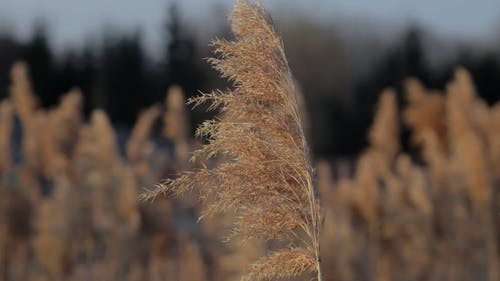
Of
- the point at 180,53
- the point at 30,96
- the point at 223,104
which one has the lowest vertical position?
the point at 180,53

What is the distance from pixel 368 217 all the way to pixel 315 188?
47.1 ft

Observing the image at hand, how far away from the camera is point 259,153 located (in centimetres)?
404

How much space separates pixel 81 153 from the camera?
746 inches

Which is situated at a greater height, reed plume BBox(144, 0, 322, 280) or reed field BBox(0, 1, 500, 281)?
reed plume BBox(144, 0, 322, 280)

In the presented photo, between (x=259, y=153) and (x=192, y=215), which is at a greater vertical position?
(x=259, y=153)

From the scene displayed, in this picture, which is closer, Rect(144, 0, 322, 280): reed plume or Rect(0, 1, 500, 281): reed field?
Rect(144, 0, 322, 280): reed plume

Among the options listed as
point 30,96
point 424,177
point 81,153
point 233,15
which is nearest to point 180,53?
point 30,96

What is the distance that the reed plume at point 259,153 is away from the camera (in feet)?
13.1

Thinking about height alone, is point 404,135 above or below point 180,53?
below

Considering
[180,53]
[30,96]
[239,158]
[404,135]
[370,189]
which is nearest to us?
[239,158]

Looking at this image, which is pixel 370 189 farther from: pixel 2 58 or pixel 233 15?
pixel 2 58

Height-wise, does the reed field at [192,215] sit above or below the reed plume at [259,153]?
below

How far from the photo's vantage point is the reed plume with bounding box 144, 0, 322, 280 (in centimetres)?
399

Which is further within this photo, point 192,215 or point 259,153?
point 192,215
